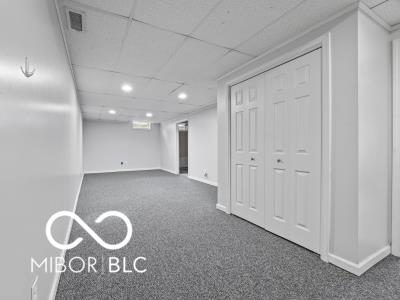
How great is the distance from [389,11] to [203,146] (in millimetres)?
4972

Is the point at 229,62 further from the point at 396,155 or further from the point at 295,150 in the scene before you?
the point at 396,155

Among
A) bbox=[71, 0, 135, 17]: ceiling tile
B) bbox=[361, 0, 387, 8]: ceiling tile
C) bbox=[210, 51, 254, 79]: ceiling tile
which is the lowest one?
bbox=[210, 51, 254, 79]: ceiling tile

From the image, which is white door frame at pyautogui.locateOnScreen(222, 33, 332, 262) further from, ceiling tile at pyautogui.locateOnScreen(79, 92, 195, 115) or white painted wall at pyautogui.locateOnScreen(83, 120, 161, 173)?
white painted wall at pyautogui.locateOnScreen(83, 120, 161, 173)

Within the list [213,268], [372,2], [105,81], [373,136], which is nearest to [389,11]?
[372,2]

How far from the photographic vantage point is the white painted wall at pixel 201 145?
19.0ft

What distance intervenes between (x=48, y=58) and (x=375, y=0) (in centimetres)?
270

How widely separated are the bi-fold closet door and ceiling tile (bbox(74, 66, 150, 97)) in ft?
6.17

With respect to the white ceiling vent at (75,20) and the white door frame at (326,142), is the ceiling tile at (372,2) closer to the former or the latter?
the white door frame at (326,142)

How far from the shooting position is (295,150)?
7.22 feet

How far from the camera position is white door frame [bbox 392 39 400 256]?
6.48ft

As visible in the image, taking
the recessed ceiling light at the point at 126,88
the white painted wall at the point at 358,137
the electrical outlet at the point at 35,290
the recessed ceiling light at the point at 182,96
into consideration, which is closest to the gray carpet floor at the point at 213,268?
the white painted wall at the point at 358,137

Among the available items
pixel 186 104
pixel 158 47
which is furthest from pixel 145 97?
pixel 158 47

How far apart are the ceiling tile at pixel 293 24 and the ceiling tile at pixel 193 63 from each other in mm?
397

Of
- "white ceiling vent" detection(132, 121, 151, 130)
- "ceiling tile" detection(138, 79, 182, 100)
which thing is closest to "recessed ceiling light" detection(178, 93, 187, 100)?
"ceiling tile" detection(138, 79, 182, 100)
